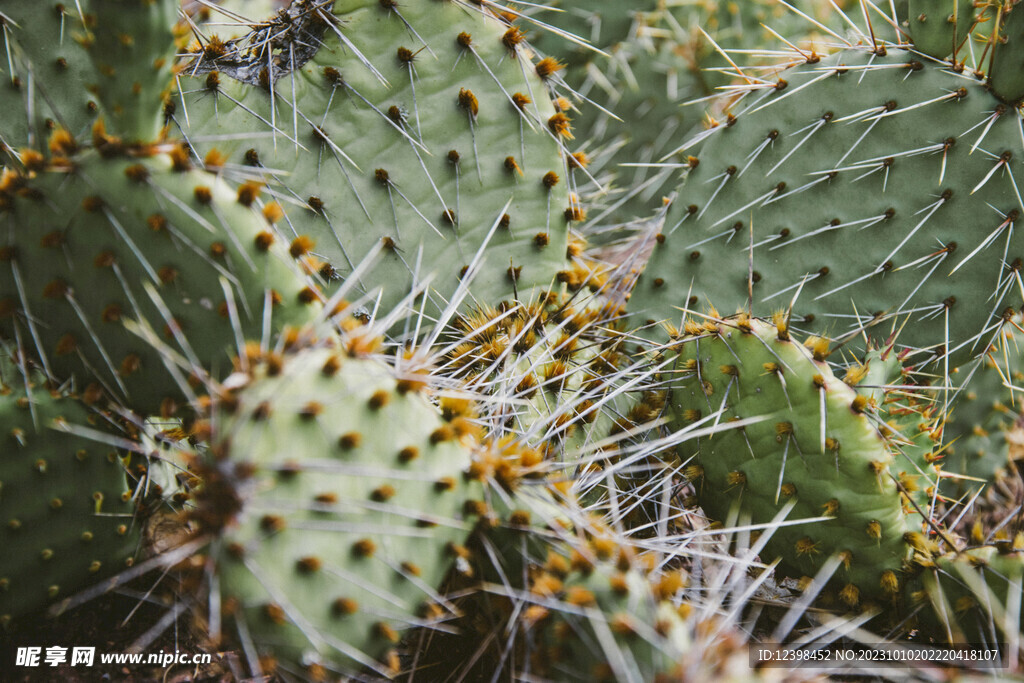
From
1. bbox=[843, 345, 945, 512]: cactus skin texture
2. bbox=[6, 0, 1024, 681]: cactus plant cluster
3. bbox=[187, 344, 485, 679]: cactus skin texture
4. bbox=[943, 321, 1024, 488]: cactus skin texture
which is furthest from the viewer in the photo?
bbox=[943, 321, 1024, 488]: cactus skin texture

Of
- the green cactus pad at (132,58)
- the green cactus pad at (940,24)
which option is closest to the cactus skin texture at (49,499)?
the green cactus pad at (132,58)

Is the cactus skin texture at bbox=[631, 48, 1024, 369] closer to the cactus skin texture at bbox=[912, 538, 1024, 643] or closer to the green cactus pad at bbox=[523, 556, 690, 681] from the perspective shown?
the cactus skin texture at bbox=[912, 538, 1024, 643]

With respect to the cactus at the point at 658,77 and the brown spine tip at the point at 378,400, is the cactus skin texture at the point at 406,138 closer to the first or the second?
the brown spine tip at the point at 378,400

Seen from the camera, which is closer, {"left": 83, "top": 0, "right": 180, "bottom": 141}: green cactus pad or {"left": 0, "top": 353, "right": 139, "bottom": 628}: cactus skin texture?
{"left": 83, "top": 0, "right": 180, "bottom": 141}: green cactus pad

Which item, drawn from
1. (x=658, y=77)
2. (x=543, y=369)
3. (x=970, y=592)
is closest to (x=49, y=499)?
(x=543, y=369)

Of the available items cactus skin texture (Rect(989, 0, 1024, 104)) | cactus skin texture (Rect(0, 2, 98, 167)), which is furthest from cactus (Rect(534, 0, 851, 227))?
cactus skin texture (Rect(0, 2, 98, 167))

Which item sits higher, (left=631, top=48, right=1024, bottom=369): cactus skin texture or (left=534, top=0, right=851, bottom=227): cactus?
(left=534, top=0, right=851, bottom=227): cactus
